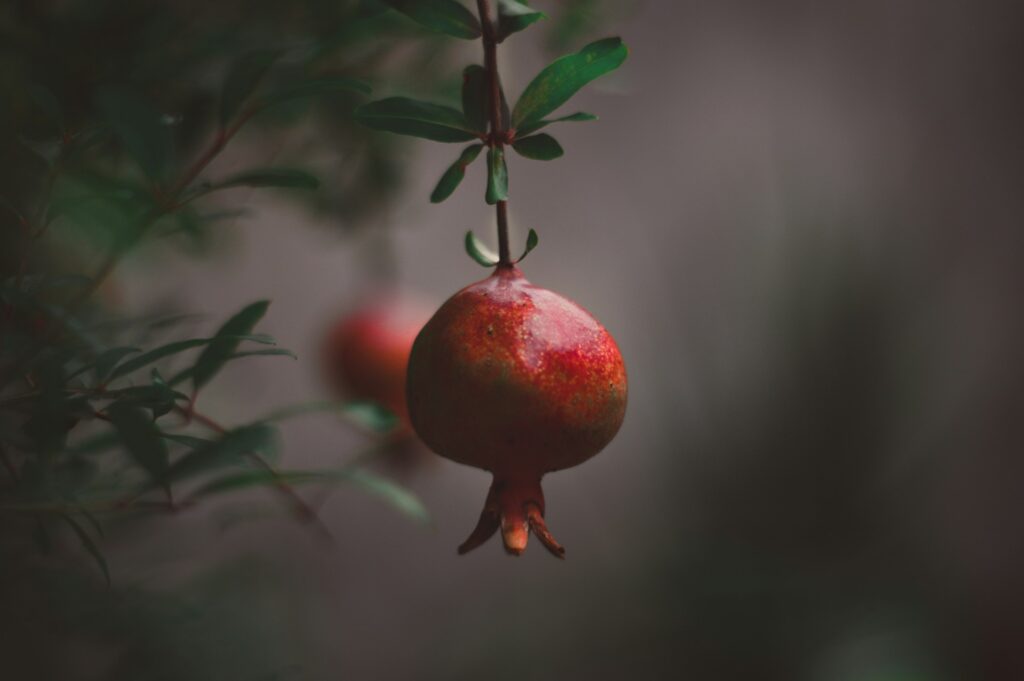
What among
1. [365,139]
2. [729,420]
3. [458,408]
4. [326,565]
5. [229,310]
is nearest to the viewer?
[458,408]

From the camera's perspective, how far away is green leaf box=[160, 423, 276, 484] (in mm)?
213

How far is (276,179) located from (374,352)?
0.97ft

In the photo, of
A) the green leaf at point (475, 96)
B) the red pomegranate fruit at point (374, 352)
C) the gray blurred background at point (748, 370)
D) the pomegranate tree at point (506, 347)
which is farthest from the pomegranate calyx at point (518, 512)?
the gray blurred background at point (748, 370)

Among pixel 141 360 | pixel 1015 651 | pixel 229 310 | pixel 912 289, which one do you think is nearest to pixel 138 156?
pixel 141 360

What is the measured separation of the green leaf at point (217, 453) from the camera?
21 centimetres

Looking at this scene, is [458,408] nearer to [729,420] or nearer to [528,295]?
[528,295]

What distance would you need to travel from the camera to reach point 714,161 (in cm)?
172

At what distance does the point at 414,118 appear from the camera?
25cm

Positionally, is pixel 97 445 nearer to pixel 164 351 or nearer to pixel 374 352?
pixel 164 351

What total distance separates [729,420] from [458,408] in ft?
4.87

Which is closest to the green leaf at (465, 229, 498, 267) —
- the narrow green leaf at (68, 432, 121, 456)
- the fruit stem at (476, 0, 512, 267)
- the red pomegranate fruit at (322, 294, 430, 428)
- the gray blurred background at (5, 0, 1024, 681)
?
the fruit stem at (476, 0, 512, 267)

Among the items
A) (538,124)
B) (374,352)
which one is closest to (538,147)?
(538,124)

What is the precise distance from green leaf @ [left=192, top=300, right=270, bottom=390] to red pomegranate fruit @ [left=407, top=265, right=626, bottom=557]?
73 mm

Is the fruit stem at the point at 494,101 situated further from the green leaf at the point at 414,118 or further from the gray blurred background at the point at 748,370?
the gray blurred background at the point at 748,370
